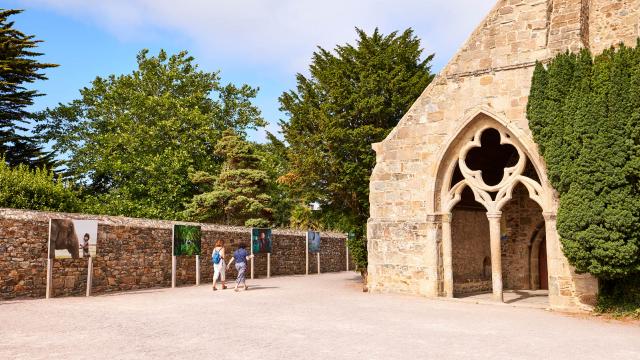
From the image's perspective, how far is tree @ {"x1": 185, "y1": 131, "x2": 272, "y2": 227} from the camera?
2931cm

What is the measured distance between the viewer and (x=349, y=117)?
18094 millimetres

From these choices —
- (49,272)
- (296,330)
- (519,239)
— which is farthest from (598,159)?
(49,272)

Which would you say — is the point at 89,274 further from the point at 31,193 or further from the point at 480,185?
the point at 480,185

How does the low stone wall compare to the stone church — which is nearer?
the low stone wall

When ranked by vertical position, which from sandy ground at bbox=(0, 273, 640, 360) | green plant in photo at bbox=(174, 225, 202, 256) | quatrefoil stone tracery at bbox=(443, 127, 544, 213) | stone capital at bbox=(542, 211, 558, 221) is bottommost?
sandy ground at bbox=(0, 273, 640, 360)

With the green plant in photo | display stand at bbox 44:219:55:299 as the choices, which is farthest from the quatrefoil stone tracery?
display stand at bbox 44:219:55:299

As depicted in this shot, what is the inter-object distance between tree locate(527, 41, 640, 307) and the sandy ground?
4.48ft

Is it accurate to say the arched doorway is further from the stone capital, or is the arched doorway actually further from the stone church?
the stone capital

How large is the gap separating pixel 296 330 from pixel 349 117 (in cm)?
1038

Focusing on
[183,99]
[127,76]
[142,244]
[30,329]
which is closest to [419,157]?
[142,244]

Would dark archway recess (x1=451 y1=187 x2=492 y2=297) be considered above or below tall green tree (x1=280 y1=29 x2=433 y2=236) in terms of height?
below

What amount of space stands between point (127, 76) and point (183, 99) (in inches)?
167

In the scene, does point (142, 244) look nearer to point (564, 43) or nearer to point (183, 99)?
point (564, 43)

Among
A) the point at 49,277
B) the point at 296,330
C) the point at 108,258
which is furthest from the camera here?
the point at 108,258
